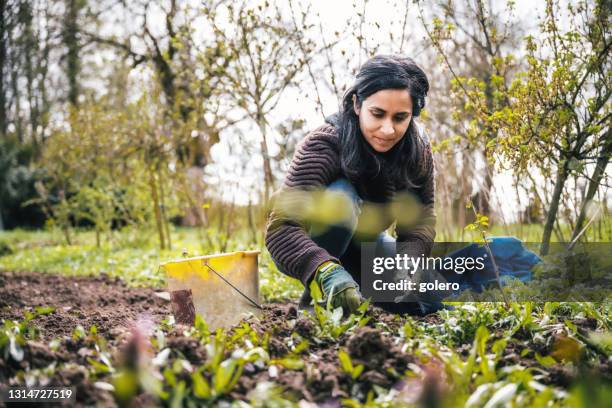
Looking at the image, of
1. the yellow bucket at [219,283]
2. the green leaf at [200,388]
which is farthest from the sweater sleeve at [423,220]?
the green leaf at [200,388]

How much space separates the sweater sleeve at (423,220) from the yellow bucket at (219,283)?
2.53ft

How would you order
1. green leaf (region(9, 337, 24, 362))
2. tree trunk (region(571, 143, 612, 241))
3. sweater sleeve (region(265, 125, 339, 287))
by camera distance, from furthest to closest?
tree trunk (region(571, 143, 612, 241)), sweater sleeve (region(265, 125, 339, 287)), green leaf (region(9, 337, 24, 362))

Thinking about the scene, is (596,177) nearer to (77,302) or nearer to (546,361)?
(546,361)

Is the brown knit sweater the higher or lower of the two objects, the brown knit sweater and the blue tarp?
the higher

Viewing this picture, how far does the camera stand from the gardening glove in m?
1.97

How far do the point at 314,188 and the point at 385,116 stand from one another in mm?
425

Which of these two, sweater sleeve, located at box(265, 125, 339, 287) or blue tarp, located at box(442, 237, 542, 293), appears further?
blue tarp, located at box(442, 237, 542, 293)

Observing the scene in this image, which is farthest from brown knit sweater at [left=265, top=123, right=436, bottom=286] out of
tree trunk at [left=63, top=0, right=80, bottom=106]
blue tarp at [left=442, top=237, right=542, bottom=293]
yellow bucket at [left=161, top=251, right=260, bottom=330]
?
tree trunk at [left=63, top=0, right=80, bottom=106]

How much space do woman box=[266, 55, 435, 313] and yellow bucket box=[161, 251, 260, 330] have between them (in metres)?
0.15

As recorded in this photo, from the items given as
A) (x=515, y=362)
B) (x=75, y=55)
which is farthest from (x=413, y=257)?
(x=75, y=55)

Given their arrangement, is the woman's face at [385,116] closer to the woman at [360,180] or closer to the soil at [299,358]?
the woman at [360,180]

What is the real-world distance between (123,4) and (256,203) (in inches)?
377

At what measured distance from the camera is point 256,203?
535cm

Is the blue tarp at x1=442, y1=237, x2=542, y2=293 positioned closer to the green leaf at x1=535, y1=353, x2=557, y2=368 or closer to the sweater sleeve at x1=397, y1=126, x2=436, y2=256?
the sweater sleeve at x1=397, y1=126, x2=436, y2=256
